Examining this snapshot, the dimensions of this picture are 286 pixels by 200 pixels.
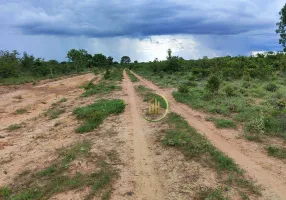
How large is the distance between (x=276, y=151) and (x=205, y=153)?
1756 millimetres

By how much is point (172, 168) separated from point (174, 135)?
213cm

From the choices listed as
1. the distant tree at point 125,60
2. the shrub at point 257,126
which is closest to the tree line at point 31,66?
the shrub at point 257,126

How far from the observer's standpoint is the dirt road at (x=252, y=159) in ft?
16.5

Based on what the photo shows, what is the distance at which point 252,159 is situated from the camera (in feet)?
20.4

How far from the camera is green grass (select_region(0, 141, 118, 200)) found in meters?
4.98

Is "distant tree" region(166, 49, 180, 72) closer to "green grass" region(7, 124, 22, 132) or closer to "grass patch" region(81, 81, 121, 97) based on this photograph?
"grass patch" region(81, 81, 121, 97)

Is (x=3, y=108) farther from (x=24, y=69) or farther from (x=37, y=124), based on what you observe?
(x=24, y=69)

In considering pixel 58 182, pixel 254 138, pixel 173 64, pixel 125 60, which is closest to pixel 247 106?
pixel 254 138

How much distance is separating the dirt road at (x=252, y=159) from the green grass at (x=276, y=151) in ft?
0.67

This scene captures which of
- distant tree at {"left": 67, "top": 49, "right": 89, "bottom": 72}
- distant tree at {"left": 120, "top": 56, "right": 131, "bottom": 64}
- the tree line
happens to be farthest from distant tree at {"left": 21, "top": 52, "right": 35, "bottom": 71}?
distant tree at {"left": 120, "top": 56, "right": 131, "bottom": 64}

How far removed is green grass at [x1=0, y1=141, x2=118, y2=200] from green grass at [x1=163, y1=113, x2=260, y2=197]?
198 centimetres

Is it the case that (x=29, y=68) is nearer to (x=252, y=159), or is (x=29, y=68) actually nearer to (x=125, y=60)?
(x=252, y=159)

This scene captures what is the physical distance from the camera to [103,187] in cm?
513

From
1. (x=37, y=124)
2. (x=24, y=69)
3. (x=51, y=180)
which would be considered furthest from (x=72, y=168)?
(x=24, y=69)
